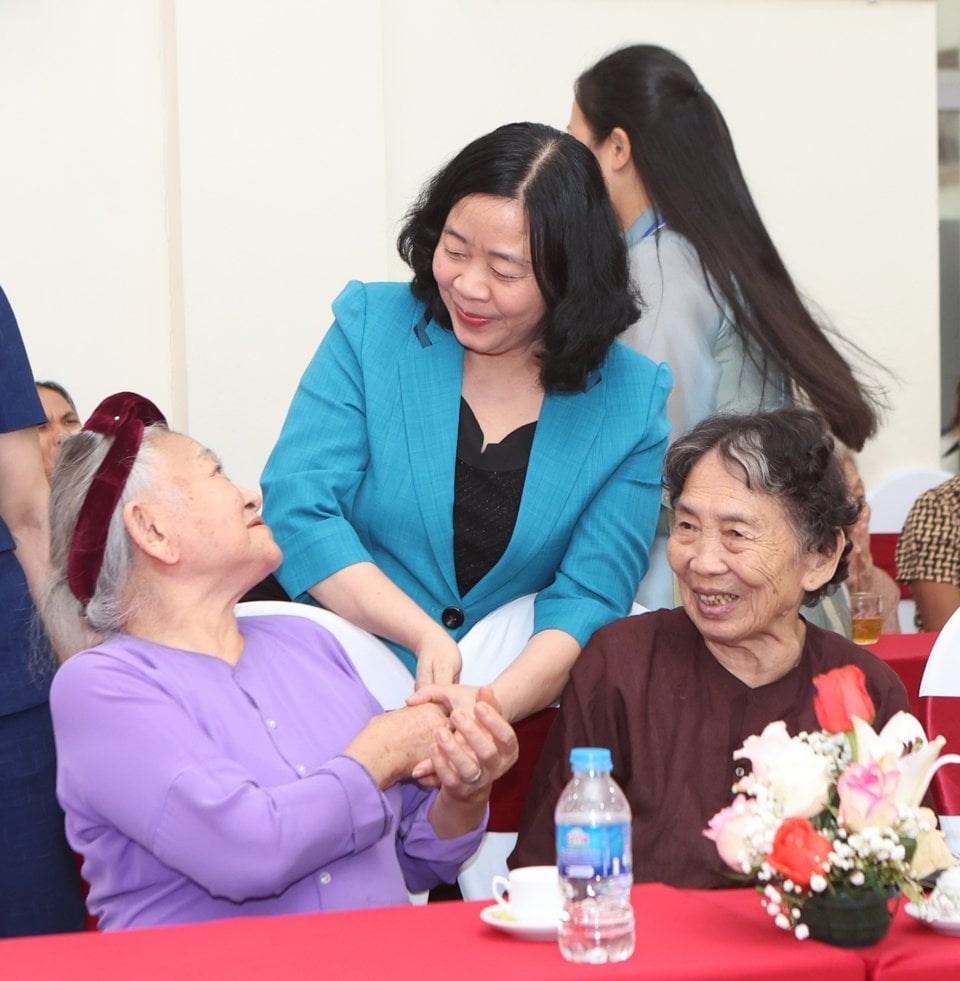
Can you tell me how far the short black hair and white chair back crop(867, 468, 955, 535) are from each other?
2.76 m

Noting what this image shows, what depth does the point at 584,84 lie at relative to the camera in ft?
10.1

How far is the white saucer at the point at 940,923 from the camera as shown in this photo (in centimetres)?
152

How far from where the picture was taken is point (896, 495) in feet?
16.8

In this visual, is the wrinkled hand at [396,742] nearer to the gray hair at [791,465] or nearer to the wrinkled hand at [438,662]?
the wrinkled hand at [438,662]

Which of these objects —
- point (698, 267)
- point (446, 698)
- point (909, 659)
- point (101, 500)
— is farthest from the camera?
point (909, 659)

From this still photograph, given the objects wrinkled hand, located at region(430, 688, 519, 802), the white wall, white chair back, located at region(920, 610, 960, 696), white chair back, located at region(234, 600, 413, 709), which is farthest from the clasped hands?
the white wall

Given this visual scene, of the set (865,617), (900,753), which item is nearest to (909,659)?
(865,617)

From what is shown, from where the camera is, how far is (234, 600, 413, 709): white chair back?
228 centimetres

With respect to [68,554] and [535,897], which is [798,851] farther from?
[68,554]

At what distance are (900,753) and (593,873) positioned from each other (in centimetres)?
34

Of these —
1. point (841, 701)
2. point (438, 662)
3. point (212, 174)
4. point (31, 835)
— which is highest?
point (212, 174)

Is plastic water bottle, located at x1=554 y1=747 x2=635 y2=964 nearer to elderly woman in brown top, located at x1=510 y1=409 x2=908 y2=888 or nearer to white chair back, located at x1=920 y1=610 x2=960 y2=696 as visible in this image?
elderly woman in brown top, located at x1=510 y1=409 x2=908 y2=888

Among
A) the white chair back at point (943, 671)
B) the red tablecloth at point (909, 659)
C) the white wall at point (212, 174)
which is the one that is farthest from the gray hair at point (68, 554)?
the white wall at point (212, 174)

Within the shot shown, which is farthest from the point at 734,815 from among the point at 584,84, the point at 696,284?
the point at 584,84
